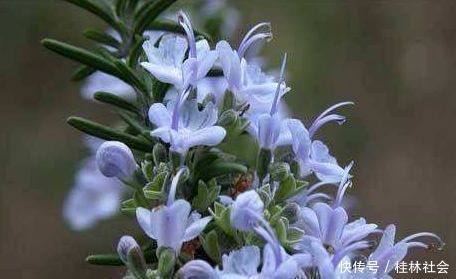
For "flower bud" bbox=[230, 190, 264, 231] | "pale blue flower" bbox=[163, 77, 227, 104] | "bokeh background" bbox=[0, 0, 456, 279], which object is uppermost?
"bokeh background" bbox=[0, 0, 456, 279]

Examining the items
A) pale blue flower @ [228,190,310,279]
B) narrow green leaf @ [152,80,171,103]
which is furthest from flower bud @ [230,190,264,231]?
narrow green leaf @ [152,80,171,103]

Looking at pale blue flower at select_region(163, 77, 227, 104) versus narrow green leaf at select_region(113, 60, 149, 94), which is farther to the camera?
pale blue flower at select_region(163, 77, 227, 104)

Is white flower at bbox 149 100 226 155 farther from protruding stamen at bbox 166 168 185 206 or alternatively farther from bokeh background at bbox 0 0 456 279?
bokeh background at bbox 0 0 456 279

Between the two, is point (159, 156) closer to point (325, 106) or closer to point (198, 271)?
point (198, 271)

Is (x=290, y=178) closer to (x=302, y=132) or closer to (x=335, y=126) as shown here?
(x=302, y=132)

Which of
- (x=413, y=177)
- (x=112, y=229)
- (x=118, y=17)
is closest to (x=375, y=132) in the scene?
(x=413, y=177)

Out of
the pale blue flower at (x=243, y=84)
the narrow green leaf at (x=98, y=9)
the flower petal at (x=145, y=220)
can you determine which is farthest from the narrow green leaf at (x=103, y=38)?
the flower petal at (x=145, y=220)
